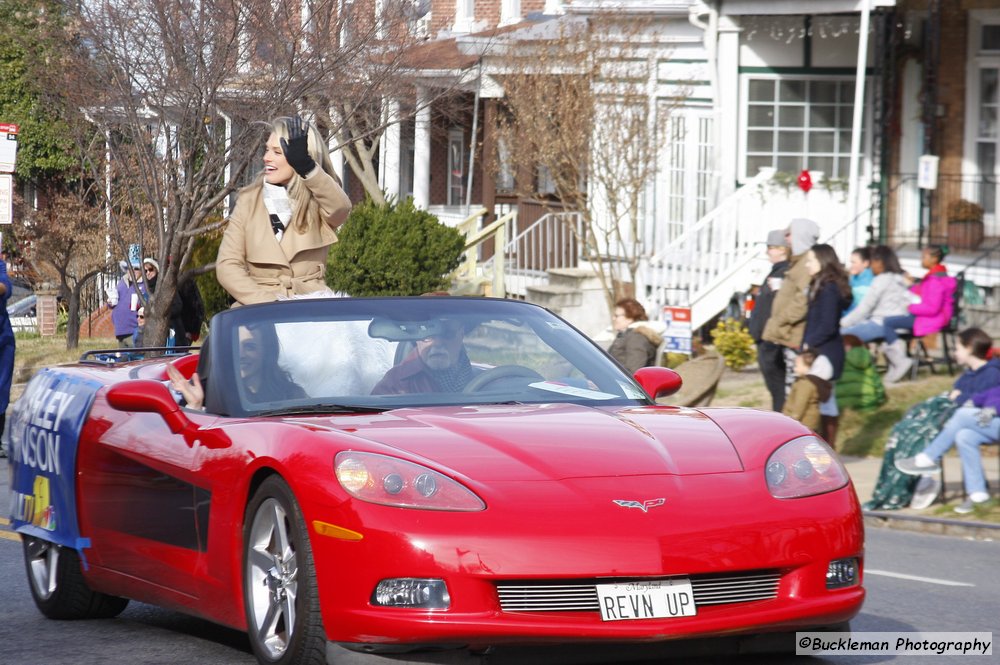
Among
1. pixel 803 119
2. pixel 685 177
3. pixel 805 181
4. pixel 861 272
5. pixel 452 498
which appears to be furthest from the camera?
pixel 685 177

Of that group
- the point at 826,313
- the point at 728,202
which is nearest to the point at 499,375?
the point at 826,313

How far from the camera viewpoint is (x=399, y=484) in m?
5.28

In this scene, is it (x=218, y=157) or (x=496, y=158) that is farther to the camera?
(x=496, y=158)

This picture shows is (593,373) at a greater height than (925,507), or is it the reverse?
(593,373)

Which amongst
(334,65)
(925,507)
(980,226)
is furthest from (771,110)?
(925,507)

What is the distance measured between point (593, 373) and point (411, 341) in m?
0.76

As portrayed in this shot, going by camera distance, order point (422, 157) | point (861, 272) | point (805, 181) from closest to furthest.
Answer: point (861, 272), point (805, 181), point (422, 157)

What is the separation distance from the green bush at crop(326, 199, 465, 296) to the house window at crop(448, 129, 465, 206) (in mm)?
8926

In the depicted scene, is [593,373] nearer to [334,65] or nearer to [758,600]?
[758,600]

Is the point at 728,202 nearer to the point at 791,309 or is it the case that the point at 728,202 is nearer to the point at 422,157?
the point at 791,309

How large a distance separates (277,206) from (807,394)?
6608 mm

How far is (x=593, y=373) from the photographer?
6.84 metres

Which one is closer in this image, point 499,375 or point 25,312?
point 499,375

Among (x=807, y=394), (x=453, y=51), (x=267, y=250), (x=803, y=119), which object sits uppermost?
(x=453, y=51)
